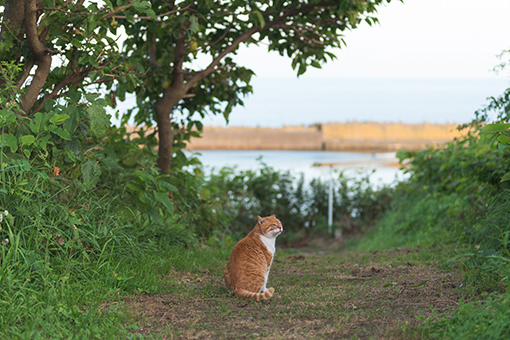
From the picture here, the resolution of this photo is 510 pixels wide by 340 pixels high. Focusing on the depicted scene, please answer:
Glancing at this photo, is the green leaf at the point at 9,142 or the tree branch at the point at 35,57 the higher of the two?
the tree branch at the point at 35,57

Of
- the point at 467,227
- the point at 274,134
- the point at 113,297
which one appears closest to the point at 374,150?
the point at 274,134

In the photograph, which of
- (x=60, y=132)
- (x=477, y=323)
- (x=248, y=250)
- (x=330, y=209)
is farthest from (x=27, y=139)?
(x=330, y=209)

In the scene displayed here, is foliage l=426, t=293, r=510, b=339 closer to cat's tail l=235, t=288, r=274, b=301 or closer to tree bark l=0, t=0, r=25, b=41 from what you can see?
cat's tail l=235, t=288, r=274, b=301

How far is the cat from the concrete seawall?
11.9 feet

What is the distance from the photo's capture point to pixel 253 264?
3.80 metres

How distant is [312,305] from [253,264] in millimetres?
537

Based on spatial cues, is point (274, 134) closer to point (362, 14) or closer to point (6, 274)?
point (362, 14)

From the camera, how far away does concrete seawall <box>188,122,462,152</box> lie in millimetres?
7777

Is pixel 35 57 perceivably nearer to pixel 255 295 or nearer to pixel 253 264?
pixel 253 264

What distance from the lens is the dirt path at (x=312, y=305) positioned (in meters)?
2.98

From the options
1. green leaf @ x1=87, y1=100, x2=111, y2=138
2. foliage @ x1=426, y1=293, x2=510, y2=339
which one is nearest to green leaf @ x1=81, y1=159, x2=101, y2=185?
green leaf @ x1=87, y1=100, x2=111, y2=138

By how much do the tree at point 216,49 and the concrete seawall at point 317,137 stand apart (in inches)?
54.6

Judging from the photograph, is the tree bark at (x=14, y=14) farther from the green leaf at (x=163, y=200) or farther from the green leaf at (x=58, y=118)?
the green leaf at (x=163, y=200)

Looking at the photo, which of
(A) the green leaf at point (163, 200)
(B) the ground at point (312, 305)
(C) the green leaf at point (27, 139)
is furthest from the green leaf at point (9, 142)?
(B) the ground at point (312, 305)
